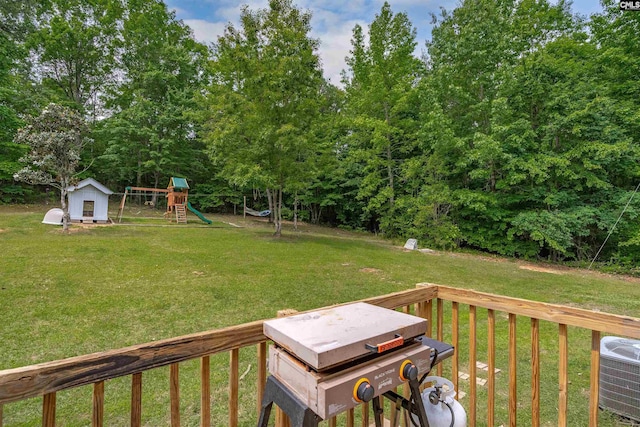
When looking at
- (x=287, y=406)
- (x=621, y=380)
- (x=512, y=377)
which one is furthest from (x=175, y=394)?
(x=621, y=380)

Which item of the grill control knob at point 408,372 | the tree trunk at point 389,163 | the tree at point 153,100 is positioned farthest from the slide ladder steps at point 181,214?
the grill control knob at point 408,372

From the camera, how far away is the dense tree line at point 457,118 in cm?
962

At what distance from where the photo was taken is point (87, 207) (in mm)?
11773

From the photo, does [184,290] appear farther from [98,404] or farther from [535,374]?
[535,374]

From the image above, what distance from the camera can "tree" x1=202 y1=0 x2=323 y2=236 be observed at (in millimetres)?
9781

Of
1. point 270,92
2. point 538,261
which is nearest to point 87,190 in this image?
point 270,92

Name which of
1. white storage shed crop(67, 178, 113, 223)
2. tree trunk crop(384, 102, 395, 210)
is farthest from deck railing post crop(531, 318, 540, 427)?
white storage shed crop(67, 178, 113, 223)

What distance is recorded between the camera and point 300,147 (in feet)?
32.7

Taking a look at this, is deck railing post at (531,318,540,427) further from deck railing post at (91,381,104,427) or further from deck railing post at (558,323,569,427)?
deck railing post at (91,381,104,427)

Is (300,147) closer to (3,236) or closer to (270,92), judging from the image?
(270,92)

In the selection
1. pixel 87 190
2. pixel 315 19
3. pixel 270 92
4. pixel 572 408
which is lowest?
pixel 572 408

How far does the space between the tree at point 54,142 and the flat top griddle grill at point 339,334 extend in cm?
1065

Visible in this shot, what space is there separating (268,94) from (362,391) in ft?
33.0

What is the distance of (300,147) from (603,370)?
345 inches
